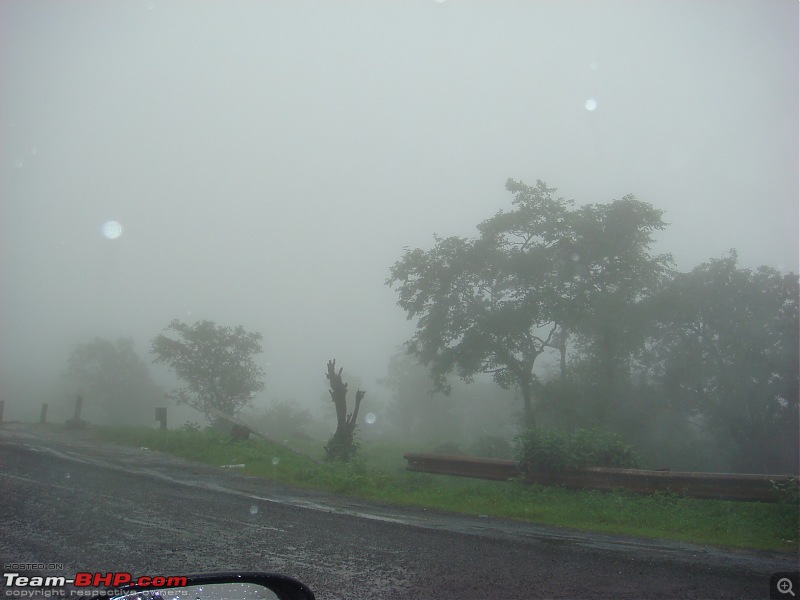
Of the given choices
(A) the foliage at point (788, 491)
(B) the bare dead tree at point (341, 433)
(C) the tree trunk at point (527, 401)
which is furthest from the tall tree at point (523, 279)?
(A) the foliage at point (788, 491)

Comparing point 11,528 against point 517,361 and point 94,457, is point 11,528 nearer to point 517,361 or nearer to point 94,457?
point 94,457

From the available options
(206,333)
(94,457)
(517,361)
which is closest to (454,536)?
(94,457)

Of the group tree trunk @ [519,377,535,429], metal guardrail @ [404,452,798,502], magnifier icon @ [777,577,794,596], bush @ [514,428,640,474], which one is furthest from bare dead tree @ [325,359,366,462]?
magnifier icon @ [777,577,794,596]

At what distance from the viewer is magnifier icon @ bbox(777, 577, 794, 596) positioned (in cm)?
551

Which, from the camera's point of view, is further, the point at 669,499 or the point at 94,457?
the point at 94,457

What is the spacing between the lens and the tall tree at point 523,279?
25812 mm

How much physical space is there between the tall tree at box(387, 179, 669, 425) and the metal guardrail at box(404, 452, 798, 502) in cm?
1260

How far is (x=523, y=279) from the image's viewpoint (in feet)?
85.8

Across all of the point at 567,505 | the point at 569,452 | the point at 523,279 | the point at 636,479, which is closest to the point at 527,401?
the point at 523,279

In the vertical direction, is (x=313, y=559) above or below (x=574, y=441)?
below

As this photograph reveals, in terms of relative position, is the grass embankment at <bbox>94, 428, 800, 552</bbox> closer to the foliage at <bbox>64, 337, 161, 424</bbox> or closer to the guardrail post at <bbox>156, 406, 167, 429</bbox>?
the guardrail post at <bbox>156, 406, 167, 429</bbox>

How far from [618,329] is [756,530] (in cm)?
1752

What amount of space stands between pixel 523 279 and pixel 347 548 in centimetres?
2085

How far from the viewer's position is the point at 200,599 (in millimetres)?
Result: 3355
